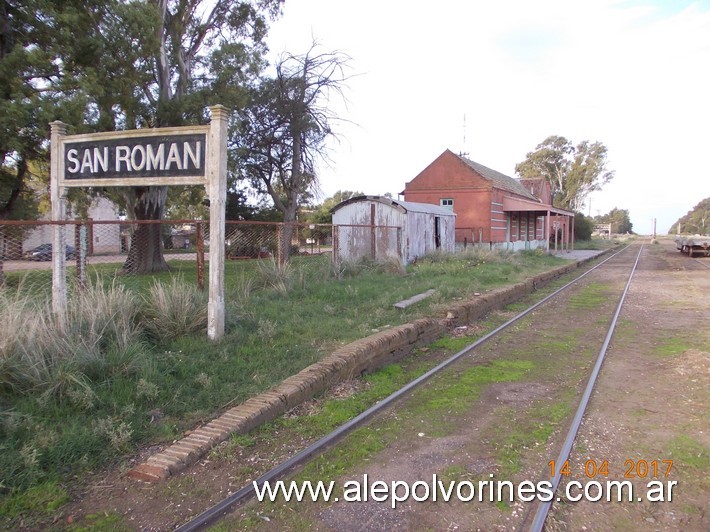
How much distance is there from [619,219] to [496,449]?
17379 centimetres

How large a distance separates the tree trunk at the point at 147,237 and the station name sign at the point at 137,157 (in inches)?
407

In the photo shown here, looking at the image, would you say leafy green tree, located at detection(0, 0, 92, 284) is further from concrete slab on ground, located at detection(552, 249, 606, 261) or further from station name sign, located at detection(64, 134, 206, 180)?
concrete slab on ground, located at detection(552, 249, 606, 261)

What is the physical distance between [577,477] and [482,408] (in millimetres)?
1464

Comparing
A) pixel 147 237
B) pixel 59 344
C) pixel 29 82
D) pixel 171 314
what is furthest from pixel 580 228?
pixel 59 344

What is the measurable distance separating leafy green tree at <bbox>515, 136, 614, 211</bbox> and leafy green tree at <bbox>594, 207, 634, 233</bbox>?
8816 centimetres

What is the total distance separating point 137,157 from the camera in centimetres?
659

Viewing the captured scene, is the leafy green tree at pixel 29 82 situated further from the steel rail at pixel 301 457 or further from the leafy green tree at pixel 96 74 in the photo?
the steel rail at pixel 301 457

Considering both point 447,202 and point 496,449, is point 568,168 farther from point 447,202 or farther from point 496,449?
point 496,449

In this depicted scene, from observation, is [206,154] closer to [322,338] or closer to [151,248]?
[322,338]

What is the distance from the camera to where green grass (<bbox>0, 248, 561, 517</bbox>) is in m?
3.72

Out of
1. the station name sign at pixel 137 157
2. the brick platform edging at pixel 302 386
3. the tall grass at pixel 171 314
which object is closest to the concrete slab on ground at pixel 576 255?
the brick platform edging at pixel 302 386

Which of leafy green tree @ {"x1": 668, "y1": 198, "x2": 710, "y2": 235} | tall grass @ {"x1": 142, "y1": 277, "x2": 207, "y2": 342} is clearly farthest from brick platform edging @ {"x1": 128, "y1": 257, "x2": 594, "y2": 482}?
leafy green tree @ {"x1": 668, "y1": 198, "x2": 710, "y2": 235}

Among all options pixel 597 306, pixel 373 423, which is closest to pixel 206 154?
pixel 373 423

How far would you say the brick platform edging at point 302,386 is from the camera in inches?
149
